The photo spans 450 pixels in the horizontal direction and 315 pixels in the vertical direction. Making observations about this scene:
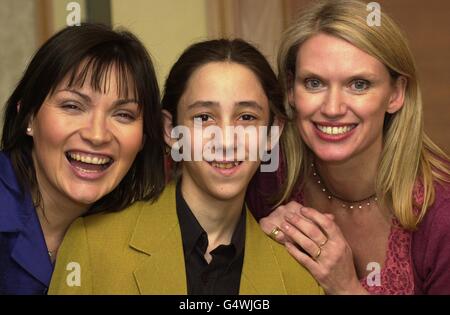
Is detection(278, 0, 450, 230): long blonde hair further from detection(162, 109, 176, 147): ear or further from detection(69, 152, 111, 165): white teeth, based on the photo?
detection(69, 152, 111, 165): white teeth

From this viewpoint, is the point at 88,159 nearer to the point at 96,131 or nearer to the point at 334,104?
the point at 96,131

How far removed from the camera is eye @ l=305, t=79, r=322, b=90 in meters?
1.55

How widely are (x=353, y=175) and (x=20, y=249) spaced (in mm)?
839

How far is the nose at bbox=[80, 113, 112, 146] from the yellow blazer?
0.55 ft

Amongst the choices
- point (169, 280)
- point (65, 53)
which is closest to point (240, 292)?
point (169, 280)

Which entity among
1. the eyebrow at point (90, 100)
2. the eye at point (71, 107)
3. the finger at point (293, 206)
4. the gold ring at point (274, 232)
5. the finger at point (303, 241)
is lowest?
the finger at point (303, 241)

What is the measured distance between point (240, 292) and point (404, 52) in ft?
2.27

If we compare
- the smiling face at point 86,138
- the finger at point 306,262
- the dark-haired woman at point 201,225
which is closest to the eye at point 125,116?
the smiling face at point 86,138

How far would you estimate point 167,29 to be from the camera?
7.97 ft

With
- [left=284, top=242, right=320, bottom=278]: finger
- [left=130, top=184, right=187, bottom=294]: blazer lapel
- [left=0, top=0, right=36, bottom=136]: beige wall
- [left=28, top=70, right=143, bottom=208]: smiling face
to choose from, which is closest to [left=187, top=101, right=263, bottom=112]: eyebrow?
[left=28, top=70, right=143, bottom=208]: smiling face

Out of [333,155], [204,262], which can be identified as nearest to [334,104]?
[333,155]

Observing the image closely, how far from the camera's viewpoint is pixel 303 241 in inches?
58.2

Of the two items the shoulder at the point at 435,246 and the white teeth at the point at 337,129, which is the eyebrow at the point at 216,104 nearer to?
the white teeth at the point at 337,129

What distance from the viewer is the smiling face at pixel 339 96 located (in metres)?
1.51
